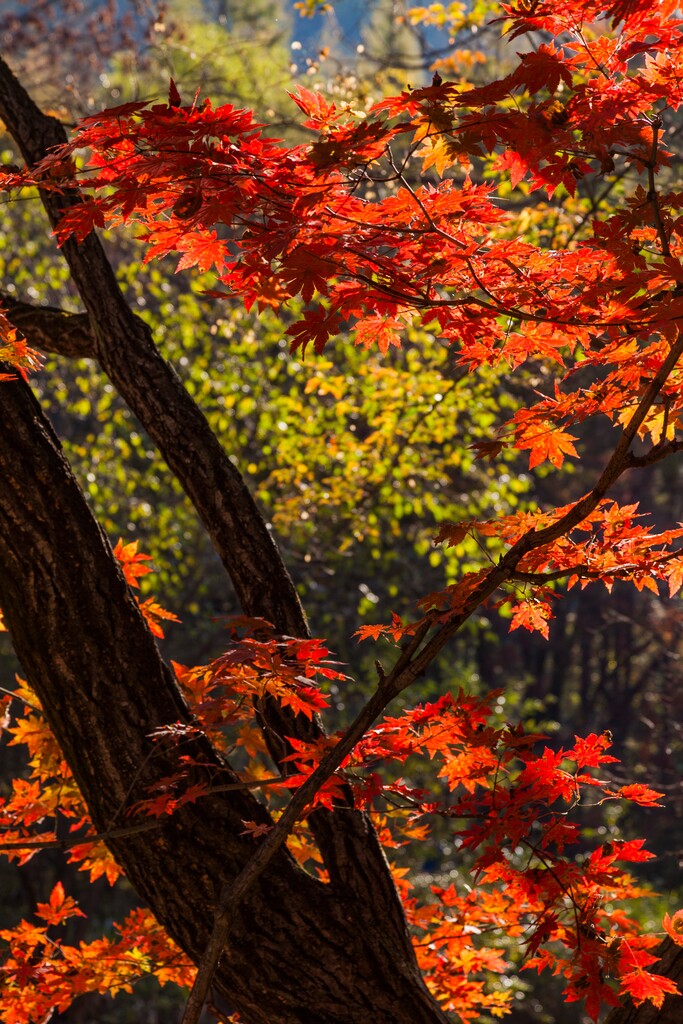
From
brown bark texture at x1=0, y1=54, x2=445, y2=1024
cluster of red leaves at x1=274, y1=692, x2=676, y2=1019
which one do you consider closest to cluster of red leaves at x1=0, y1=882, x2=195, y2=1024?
brown bark texture at x1=0, y1=54, x2=445, y2=1024

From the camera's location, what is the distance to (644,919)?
26.7 ft

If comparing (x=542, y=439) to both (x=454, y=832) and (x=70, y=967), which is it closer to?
(x=454, y=832)

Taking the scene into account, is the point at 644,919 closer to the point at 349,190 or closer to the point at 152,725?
the point at 152,725

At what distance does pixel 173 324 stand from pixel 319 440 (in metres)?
2.07

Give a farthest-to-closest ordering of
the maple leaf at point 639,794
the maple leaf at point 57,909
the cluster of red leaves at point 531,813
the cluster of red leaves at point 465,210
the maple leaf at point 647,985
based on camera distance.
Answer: the maple leaf at point 57,909, the maple leaf at point 639,794, the cluster of red leaves at point 531,813, the maple leaf at point 647,985, the cluster of red leaves at point 465,210

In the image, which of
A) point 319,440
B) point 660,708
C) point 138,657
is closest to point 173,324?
point 319,440

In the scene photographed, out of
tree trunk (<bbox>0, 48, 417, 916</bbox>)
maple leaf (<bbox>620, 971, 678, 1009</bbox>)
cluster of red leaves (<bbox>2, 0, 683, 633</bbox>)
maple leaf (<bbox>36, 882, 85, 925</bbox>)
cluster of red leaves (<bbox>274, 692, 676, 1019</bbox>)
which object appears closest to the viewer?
cluster of red leaves (<bbox>2, 0, 683, 633</bbox>)

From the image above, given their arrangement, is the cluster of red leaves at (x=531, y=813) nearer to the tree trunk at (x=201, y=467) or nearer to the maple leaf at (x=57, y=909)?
the tree trunk at (x=201, y=467)

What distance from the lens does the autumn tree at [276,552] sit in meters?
1.85

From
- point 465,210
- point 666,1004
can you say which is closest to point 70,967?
point 666,1004

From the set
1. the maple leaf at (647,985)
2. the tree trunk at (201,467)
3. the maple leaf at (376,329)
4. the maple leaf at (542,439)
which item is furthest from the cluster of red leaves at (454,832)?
the maple leaf at (376,329)

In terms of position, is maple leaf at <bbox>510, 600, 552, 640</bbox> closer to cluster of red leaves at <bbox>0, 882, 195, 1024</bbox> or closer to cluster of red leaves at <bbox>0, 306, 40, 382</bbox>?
cluster of red leaves at <bbox>0, 306, 40, 382</bbox>

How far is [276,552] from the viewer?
8.75 ft

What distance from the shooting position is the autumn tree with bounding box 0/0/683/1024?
1.85m
